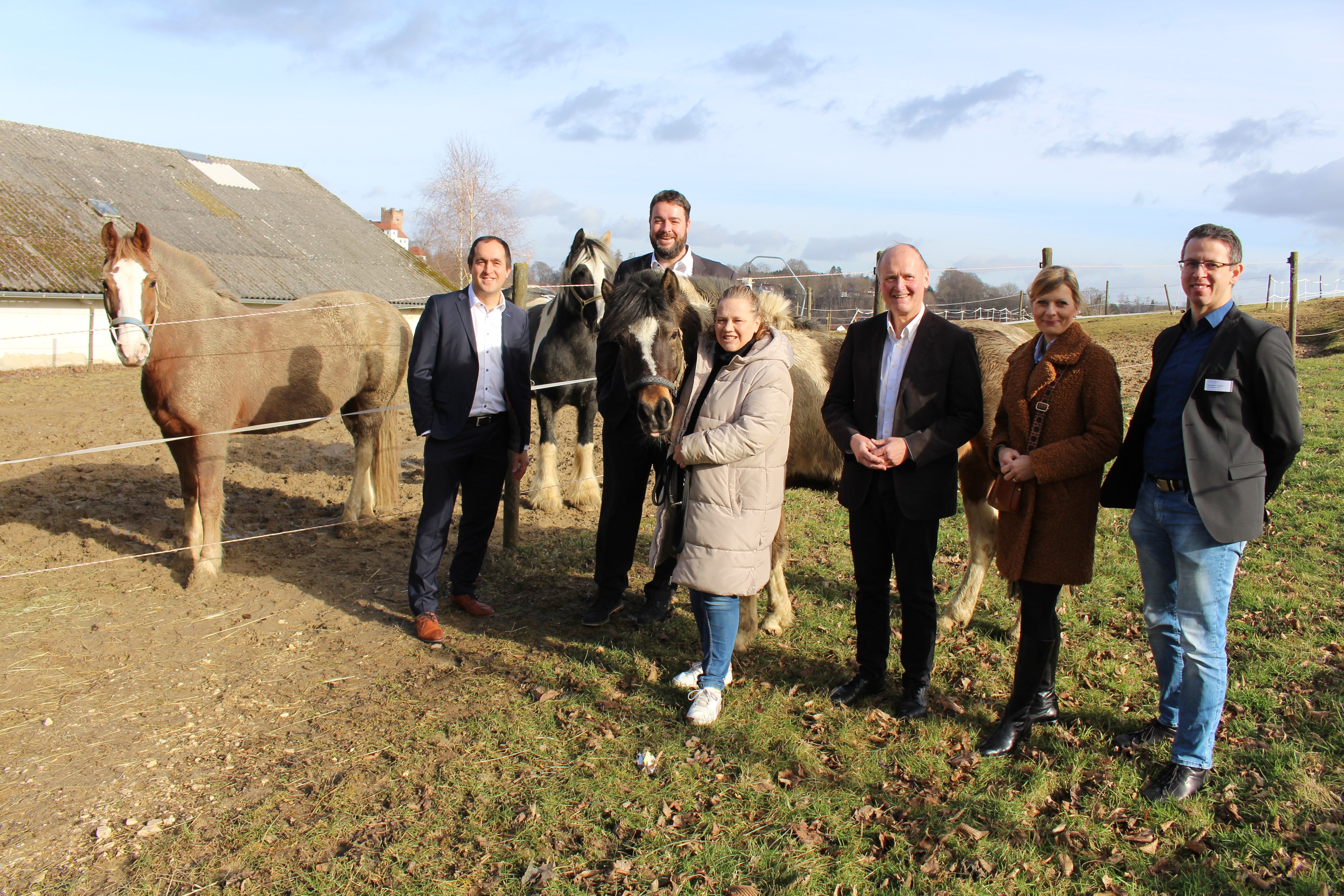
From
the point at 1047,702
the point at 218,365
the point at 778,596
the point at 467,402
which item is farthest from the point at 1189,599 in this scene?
the point at 218,365

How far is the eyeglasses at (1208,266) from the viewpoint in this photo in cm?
266

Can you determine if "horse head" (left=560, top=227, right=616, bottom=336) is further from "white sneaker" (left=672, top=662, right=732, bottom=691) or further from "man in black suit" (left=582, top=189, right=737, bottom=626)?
"white sneaker" (left=672, top=662, right=732, bottom=691)

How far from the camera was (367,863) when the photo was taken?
8.48ft

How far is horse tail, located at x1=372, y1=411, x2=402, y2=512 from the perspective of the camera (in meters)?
6.54

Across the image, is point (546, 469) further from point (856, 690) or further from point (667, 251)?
point (856, 690)

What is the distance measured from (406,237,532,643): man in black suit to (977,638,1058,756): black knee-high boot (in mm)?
2886

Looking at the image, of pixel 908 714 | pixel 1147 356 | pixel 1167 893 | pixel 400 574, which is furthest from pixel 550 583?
pixel 1147 356

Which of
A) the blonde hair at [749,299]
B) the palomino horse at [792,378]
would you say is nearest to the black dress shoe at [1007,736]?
the palomino horse at [792,378]

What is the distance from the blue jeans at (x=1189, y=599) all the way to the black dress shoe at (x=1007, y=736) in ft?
1.75

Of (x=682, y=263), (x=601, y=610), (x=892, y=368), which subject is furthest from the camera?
(x=601, y=610)

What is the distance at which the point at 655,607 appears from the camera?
4641 millimetres

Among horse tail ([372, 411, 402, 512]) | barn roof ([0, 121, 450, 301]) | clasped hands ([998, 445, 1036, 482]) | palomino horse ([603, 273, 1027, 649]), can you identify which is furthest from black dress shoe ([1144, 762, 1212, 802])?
barn roof ([0, 121, 450, 301])

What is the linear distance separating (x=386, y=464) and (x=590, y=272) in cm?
245

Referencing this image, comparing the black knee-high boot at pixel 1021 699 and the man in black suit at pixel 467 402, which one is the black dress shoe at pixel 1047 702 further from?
the man in black suit at pixel 467 402
